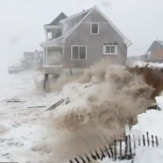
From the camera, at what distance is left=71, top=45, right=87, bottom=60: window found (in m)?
30.2

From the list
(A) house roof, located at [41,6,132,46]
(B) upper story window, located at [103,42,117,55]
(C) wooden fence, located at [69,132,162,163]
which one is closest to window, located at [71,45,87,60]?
(A) house roof, located at [41,6,132,46]

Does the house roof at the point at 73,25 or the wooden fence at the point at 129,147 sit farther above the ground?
the house roof at the point at 73,25

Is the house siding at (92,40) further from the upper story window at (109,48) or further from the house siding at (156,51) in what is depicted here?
the house siding at (156,51)

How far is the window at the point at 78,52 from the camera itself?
3022 cm

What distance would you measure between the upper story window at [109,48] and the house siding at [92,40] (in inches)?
10.2

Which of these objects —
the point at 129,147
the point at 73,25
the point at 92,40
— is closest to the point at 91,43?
the point at 92,40

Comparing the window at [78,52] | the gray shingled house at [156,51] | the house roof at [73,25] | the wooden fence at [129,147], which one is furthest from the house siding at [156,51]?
the wooden fence at [129,147]

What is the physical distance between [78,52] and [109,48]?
2.64 m

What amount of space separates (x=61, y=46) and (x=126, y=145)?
22.1 m

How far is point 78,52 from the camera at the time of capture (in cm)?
3033

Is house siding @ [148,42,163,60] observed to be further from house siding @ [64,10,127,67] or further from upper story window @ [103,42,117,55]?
house siding @ [64,10,127,67]

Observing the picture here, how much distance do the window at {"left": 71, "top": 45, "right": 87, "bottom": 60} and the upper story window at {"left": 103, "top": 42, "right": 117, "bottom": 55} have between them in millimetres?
1725

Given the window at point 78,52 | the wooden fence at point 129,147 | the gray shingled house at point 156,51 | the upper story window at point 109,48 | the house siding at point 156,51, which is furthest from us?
the gray shingled house at point 156,51

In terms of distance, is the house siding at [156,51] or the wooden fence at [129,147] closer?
the wooden fence at [129,147]
